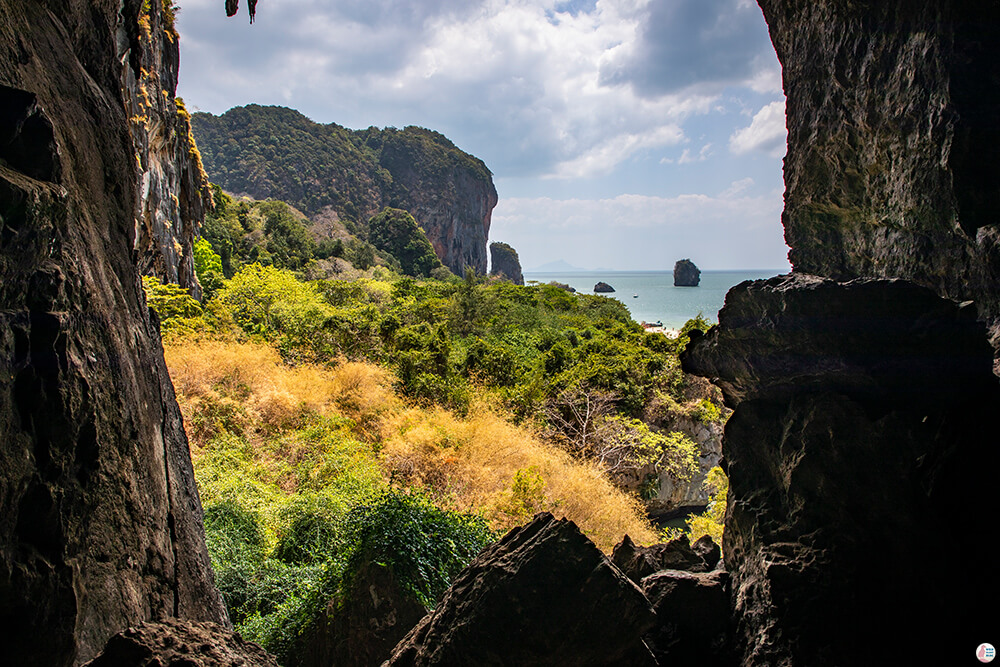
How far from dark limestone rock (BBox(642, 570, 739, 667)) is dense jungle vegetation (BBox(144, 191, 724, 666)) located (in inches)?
70.6

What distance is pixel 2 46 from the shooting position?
5.73ft

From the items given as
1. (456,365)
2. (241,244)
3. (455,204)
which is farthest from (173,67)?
(455,204)

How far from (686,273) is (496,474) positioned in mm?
107661

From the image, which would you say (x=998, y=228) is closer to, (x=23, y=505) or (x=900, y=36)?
(x=900, y=36)

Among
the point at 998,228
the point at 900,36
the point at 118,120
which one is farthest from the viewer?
the point at 118,120

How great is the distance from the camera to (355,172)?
73.3 meters

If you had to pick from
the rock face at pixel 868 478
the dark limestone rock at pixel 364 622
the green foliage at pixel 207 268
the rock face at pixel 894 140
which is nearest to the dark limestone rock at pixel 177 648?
the dark limestone rock at pixel 364 622

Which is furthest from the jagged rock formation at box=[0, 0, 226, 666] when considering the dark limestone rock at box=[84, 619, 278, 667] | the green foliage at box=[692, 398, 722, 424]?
the green foliage at box=[692, 398, 722, 424]

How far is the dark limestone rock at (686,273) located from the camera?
105 m

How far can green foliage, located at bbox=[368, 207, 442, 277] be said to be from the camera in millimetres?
56938

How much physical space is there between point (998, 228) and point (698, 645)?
6.84 feet

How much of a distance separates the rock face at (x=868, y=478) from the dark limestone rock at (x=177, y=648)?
A: 1.83 metres

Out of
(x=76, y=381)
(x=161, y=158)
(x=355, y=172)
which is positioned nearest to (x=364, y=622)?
(x=76, y=381)

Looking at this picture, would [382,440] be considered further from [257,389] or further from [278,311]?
[278,311]
